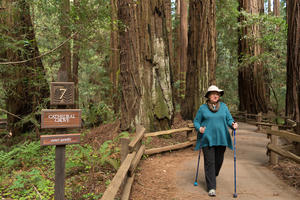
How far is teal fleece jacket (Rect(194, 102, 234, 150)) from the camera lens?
4.66 m

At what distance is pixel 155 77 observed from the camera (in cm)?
957

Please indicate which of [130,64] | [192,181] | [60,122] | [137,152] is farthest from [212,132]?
[130,64]

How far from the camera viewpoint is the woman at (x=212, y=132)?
457 cm

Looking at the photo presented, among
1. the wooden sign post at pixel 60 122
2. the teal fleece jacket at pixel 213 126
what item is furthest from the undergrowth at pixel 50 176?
the teal fleece jacket at pixel 213 126

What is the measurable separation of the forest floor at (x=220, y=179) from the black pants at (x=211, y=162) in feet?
0.87

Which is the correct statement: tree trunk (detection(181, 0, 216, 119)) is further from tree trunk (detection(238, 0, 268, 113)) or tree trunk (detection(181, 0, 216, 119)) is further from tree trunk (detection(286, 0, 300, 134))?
tree trunk (detection(238, 0, 268, 113))

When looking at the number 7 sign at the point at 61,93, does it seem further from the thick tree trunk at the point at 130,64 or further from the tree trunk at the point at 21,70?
the thick tree trunk at the point at 130,64

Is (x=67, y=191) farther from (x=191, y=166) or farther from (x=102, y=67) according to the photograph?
(x=102, y=67)

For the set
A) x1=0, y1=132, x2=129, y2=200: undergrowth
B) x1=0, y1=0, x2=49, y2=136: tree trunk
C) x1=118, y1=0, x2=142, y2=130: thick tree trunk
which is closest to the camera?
x1=0, y1=132, x2=129, y2=200: undergrowth

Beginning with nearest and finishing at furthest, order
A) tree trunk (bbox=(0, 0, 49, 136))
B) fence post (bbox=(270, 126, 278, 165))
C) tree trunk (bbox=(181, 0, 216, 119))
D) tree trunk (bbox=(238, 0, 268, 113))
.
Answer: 1. fence post (bbox=(270, 126, 278, 165))
2. tree trunk (bbox=(0, 0, 49, 136))
3. tree trunk (bbox=(181, 0, 216, 119))
4. tree trunk (bbox=(238, 0, 268, 113))

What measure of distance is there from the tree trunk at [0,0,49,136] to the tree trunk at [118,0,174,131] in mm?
3255

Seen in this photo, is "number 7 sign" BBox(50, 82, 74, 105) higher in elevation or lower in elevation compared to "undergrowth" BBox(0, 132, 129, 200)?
higher

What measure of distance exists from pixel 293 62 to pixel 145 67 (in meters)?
5.00

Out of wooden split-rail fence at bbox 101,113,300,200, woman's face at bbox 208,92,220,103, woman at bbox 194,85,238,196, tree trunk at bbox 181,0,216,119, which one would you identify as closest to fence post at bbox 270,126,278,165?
wooden split-rail fence at bbox 101,113,300,200
